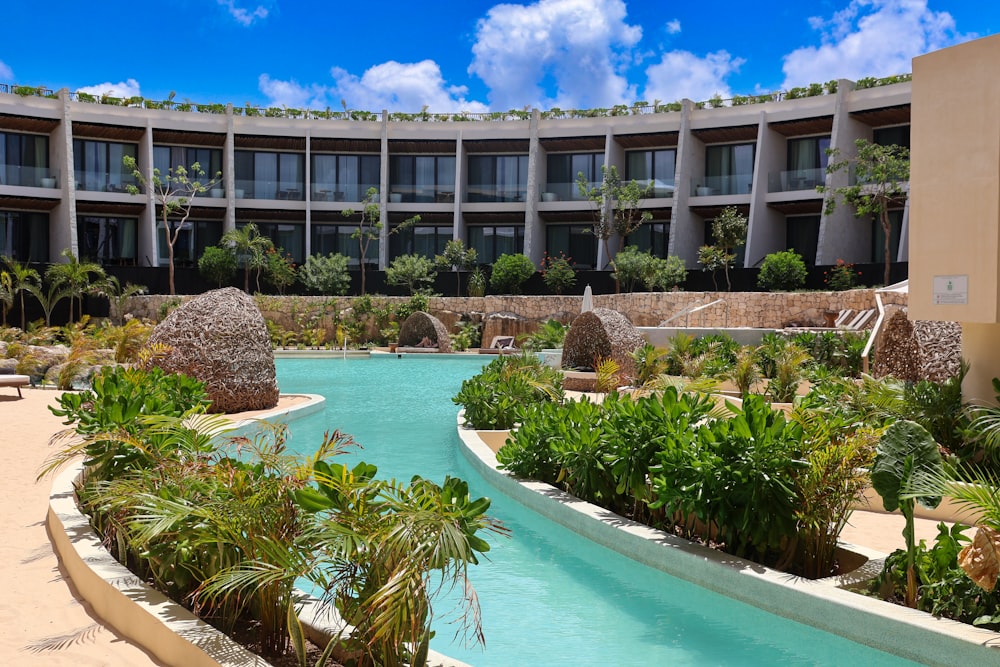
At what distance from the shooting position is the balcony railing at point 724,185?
35.3 metres

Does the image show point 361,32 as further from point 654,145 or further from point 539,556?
point 539,556

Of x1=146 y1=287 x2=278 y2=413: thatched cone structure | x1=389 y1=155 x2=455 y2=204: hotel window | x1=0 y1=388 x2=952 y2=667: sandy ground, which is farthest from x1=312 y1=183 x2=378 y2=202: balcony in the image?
x1=0 y1=388 x2=952 y2=667: sandy ground

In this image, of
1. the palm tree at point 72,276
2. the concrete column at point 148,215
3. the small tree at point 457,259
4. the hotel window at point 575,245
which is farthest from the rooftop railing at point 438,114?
the palm tree at point 72,276

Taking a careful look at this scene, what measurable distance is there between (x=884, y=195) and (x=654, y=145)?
12269 mm

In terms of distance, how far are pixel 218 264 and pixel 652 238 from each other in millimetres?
19349

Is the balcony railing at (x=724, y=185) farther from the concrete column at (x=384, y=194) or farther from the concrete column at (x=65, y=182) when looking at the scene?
the concrete column at (x=65, y=182)

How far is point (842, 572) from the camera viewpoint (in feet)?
17.4

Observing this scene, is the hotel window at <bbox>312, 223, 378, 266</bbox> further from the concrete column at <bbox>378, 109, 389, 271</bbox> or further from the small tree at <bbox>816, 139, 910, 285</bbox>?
the small tree at <bbox>816, 139, 910, 285</bbox>

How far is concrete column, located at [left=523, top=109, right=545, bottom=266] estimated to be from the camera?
3828cm

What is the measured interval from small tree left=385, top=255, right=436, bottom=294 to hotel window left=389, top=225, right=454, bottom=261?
4.35m

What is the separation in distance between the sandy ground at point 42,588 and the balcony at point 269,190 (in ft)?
102

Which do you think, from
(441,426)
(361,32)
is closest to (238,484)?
(441,426)

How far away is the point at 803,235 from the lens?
1405 inches

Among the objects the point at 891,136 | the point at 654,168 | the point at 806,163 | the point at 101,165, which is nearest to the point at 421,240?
the point at 654,168
